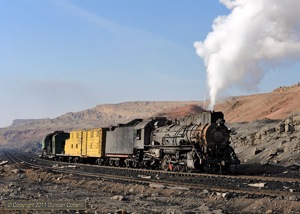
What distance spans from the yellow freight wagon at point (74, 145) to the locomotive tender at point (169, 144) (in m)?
4.18

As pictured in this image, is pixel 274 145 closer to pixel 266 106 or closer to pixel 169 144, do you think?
pixel 169 144

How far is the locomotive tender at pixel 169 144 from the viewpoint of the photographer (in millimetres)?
23906

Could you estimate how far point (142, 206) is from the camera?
12078 mm

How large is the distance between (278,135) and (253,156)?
3.81 metres

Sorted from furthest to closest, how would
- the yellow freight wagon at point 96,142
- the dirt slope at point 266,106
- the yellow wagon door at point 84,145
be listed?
1. the dirt slope at point 266,106
2. the yellow wagon door at point 84,145
3. the yellow freight wagon at point 96,142

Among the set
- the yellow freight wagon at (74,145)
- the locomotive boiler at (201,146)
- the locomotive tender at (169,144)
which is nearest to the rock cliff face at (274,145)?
the locomotive boiler at (201,146)

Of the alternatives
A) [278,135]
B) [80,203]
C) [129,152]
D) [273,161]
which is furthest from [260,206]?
[278,135]

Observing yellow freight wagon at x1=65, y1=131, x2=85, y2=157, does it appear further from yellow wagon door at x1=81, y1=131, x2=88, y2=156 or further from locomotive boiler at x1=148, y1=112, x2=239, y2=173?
locomotive boiler at x1=148, y1=112, x2=239, y2=173

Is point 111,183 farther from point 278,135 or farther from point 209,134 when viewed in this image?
point 278,135

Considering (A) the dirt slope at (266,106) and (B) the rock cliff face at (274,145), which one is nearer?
(B) the rock cliff face at (274,145)

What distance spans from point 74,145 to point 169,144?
2575 centimetres

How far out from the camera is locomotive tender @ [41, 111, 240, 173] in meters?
23.9

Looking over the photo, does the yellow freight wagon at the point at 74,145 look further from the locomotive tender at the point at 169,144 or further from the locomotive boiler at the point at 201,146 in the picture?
the locomotive boiler at the point at 201,146

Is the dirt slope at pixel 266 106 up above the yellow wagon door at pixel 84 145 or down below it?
above
